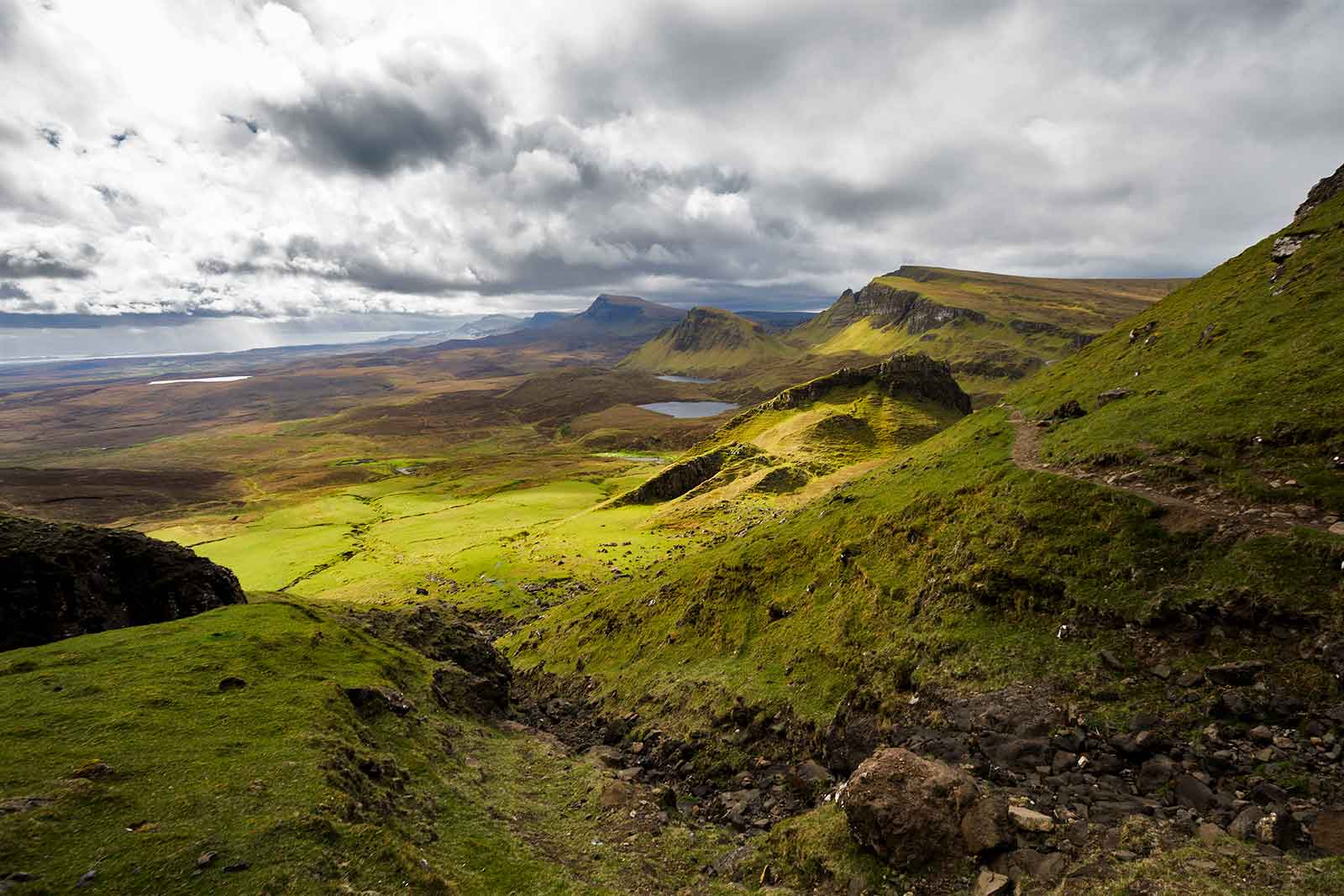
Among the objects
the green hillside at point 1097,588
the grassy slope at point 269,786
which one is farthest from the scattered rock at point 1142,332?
the grassy slope at point 269,786

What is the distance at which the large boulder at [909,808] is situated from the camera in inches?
560

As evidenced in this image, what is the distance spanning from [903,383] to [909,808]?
103 m

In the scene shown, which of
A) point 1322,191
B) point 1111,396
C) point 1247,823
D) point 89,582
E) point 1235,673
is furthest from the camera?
point 1322,191

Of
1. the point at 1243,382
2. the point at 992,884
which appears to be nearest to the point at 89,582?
the point at 992,884

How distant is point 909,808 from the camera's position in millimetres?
14609

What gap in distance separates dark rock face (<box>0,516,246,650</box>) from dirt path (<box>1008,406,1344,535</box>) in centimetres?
4832

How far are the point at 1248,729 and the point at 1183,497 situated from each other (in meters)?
10.2

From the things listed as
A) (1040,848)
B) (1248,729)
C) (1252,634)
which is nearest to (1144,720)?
(1248,729)

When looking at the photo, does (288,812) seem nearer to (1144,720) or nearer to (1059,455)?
(1144,720)

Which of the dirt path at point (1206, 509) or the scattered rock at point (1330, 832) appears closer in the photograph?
the scattered rock at point (1330, 832)

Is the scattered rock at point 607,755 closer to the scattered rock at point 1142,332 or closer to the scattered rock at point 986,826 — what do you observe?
the scattered rock at point 986,826

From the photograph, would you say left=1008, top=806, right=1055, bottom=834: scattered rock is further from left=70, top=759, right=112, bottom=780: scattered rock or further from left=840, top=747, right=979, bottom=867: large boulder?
left=70, top=759, right=112, bottom=780: scattered rock

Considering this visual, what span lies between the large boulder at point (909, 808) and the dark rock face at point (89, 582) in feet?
119

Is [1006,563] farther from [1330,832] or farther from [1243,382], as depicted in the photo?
[1243,382]
